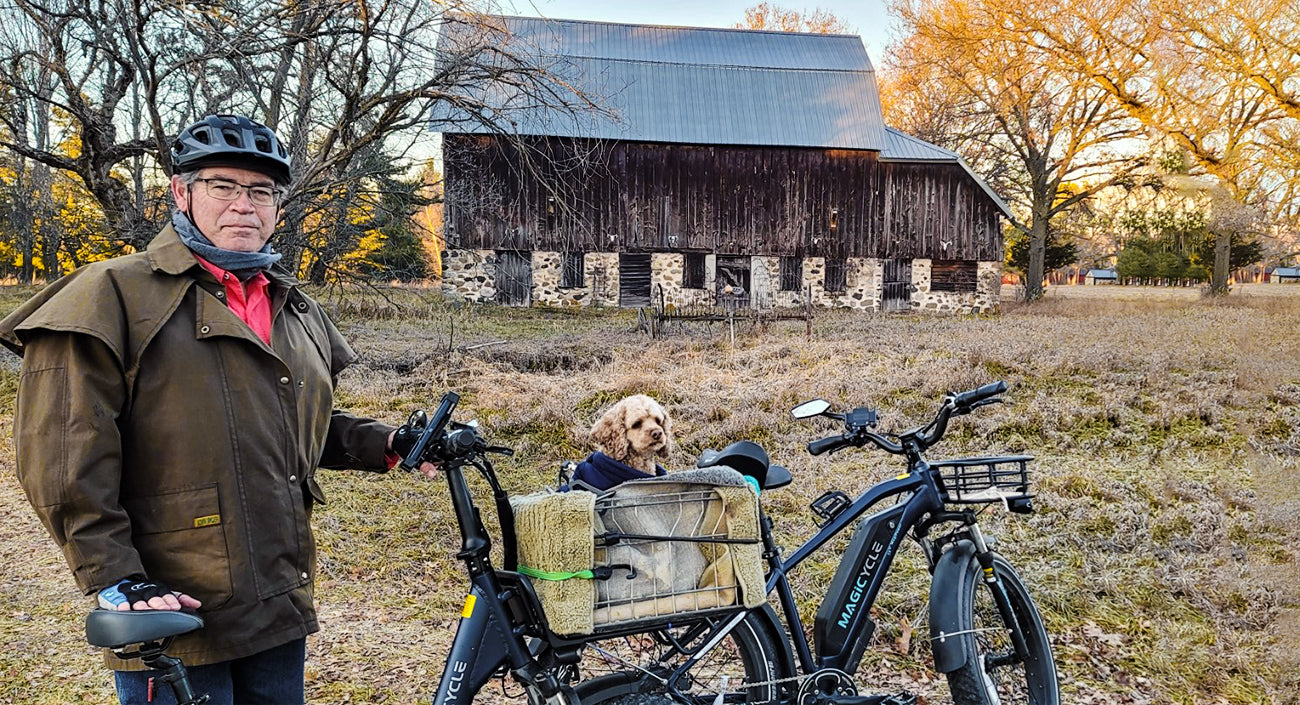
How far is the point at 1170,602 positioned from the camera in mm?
4527

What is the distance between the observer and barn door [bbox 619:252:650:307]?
2527cm

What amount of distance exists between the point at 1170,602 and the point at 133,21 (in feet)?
30.6

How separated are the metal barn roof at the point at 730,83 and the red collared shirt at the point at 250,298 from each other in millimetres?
22291

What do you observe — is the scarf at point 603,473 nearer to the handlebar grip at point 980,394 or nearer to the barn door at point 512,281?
the handlebar grip at point 980,394

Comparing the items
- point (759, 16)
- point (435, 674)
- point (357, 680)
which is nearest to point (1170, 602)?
point (435, 674)

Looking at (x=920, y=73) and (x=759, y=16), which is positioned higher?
(x=759, y=16)

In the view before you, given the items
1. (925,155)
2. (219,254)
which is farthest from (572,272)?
(219,254)

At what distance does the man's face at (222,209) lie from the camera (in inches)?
83.1

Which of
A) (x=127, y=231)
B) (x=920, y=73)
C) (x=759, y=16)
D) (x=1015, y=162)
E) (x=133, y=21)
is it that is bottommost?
(x=127, y=231)

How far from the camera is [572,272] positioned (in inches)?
993

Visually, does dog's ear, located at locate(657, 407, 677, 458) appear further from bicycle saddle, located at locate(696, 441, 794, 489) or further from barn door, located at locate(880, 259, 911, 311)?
barn door, located at locate(880, 259, 911, 311)

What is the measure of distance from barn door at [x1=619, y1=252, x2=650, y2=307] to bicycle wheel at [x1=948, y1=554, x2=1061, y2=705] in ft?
72.8

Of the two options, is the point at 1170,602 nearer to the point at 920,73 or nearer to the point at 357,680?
the point at 357,680

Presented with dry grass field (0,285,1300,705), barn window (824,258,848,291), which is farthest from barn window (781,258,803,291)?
dry grass field (0,285,1300,705)
